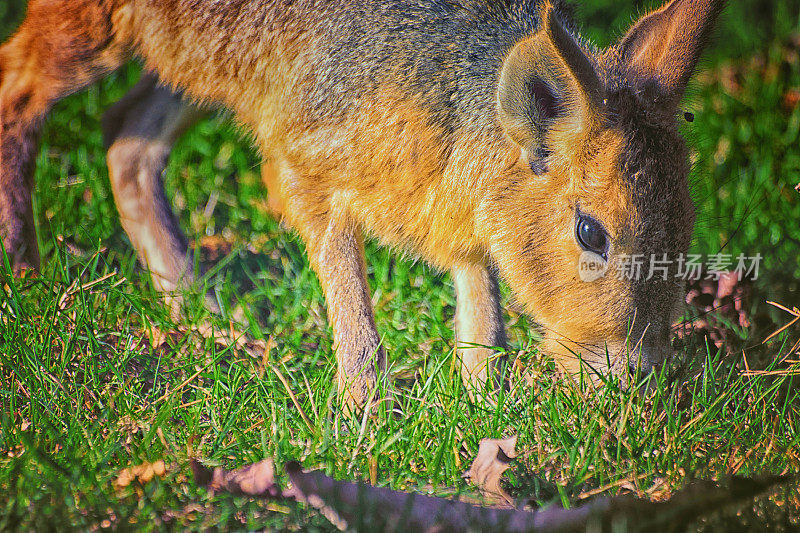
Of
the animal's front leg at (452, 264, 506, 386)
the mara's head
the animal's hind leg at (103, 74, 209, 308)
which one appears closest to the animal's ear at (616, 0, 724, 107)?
the mara's head

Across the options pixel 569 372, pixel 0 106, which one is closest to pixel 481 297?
pixel 569 372

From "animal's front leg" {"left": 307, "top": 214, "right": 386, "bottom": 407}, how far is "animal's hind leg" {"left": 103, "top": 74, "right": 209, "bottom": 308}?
873mm

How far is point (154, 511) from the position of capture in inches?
87.0

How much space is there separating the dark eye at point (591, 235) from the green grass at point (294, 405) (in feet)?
1.55

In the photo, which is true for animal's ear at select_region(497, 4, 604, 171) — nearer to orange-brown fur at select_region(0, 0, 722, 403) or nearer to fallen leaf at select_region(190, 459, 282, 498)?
orange-brown fur at select_region(0, 0, 722, 403)

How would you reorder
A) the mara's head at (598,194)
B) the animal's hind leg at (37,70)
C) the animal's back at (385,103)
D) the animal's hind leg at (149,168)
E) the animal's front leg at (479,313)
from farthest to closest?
the animal's hind leg at (149,168) → the animal's hind leg at (37,70) → the animal's front leg at (479,313) → the animal's back at (385,103) → the mara's head at (598,194)

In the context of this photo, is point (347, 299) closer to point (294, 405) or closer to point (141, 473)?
point (294, 405)

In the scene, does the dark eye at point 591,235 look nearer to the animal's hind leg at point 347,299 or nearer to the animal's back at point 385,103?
the animal's back at point 385,103

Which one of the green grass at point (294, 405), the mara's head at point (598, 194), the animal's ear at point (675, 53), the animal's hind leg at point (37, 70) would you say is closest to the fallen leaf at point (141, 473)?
the green grass at point (294, 405)

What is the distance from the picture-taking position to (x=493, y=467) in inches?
95.0

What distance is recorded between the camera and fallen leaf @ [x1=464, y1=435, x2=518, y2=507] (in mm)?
2352

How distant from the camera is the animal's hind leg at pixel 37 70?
3.48m

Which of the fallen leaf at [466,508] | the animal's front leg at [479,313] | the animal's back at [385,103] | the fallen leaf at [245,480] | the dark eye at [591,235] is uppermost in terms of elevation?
the animal's back at [385,103]

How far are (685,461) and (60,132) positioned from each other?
4.12 metres
